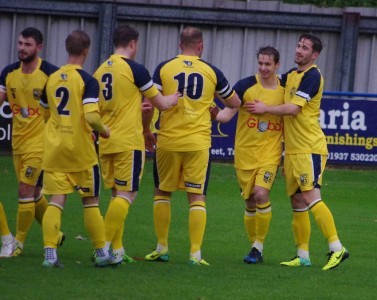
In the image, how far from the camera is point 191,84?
420 inches

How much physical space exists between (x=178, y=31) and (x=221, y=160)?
408 centimetres

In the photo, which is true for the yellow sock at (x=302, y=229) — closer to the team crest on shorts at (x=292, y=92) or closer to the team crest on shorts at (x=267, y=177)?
the team crest on shorts at (x=267, y=177)

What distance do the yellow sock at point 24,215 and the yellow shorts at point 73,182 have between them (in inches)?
38.8

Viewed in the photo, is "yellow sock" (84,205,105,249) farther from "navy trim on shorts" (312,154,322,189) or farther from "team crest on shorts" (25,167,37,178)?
"navy trim on shorts" (312,154,322,189)

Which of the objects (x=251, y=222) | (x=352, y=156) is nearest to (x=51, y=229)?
(x=251, y=222)

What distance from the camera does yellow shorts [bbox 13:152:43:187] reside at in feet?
35.2

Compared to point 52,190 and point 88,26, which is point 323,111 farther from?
point 52,190

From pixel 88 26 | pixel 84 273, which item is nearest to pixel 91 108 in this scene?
pixel 84 273

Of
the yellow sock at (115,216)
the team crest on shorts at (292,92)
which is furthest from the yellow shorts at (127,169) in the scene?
the team crest on shorts at (292,92)

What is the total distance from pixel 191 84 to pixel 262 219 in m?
1.58

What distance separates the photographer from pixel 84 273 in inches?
384

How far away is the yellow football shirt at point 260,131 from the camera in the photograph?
36.7ft

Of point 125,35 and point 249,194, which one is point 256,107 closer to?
point 249,194

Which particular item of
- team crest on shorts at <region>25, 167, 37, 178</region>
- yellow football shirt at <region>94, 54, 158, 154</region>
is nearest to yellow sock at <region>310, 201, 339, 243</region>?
yellow football shirt at <region>94, 54, 158, 154</region>
